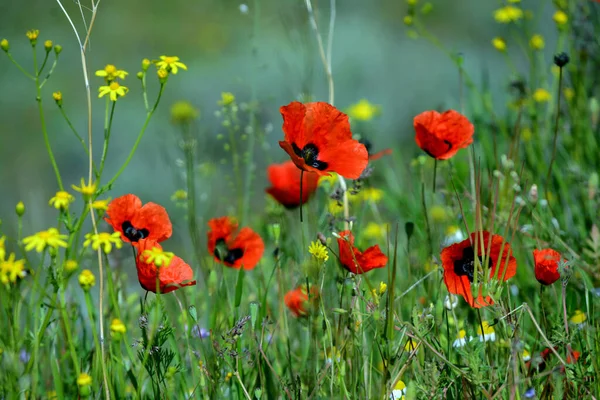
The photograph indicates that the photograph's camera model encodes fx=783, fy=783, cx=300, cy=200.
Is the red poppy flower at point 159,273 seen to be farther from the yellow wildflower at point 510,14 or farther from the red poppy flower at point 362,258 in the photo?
the yellow wildflower at point 510,14

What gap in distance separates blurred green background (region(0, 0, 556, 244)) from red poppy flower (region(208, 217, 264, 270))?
44.7 inches

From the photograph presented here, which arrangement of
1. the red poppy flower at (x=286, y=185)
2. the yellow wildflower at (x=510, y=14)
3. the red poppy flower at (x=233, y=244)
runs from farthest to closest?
the yellow wildflower at (x=510, y=14) < the red poppy flower at (x=286, y=185) < the red poppy flower at (x=233, y=244)

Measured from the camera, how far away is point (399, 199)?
288 centimetres

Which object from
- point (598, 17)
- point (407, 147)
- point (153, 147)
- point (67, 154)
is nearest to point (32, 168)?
point (67, 154)

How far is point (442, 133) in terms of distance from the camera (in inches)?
63.5

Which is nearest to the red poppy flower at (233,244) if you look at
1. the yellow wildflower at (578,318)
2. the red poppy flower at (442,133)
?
the red poppy flower at (442,133)

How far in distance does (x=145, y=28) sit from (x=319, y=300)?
3798mm

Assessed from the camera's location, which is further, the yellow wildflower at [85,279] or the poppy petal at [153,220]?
the poppy petal at [153,220]

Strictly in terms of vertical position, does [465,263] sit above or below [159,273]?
below

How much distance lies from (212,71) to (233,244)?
271 cm

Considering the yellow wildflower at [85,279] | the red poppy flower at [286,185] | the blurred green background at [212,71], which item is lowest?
the blurred green background at [212,71]

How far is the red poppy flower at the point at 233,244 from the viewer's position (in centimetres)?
171

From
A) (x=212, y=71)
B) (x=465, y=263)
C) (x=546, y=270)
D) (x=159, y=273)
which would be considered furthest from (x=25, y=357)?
(x=212, y=71)

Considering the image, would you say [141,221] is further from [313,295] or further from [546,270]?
[546,270]
